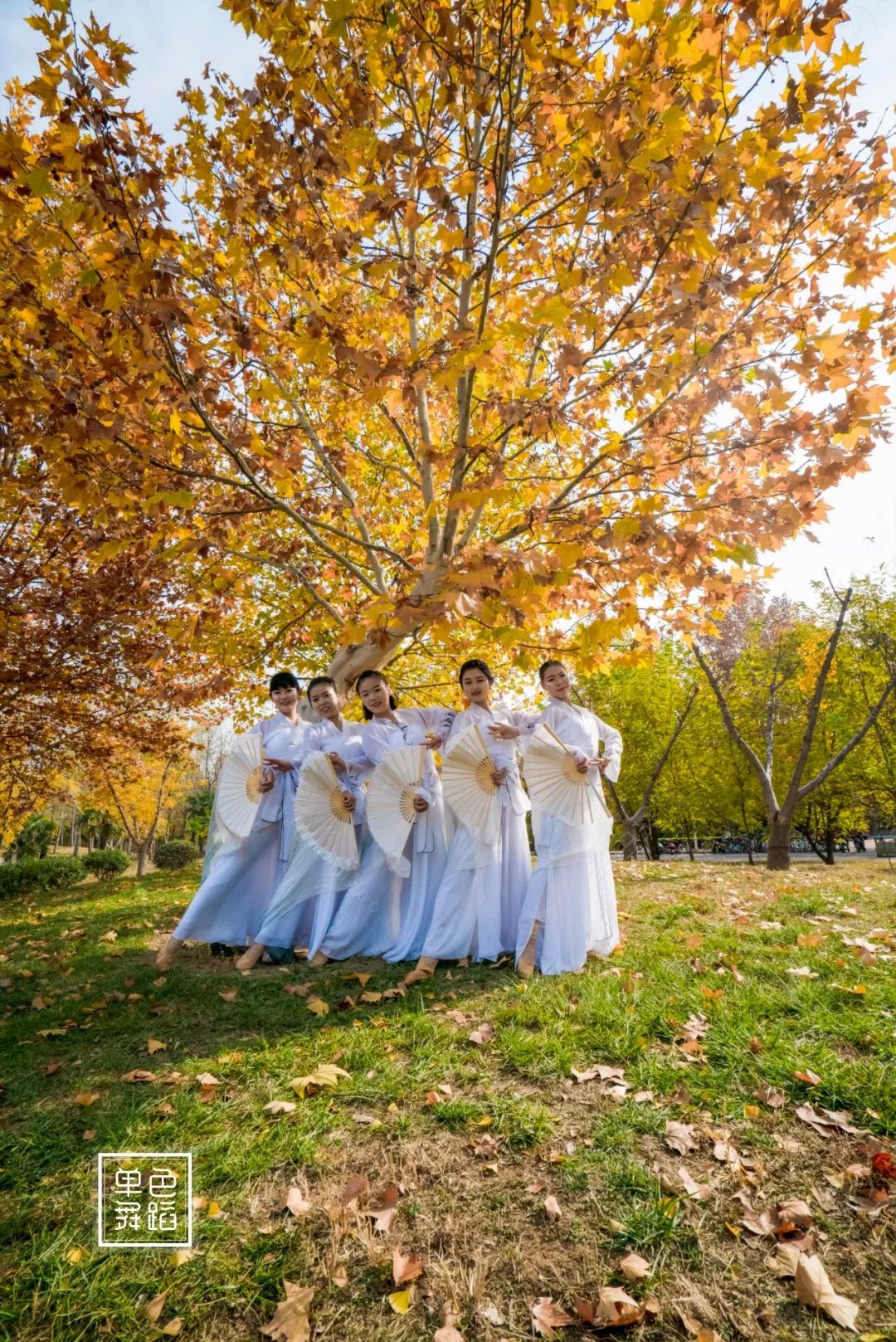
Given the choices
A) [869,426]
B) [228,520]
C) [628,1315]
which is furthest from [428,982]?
[869,426]

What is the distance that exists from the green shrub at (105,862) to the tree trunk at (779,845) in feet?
57.1

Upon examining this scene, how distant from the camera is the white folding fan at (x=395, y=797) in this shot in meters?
5.20

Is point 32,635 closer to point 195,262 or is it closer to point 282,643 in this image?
point 282,643

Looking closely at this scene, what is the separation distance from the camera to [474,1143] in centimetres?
264

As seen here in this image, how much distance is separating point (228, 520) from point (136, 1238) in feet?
14.7

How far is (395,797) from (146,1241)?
3217 mm

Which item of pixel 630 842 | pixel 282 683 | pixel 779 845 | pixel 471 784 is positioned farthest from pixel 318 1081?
pixel 630 842

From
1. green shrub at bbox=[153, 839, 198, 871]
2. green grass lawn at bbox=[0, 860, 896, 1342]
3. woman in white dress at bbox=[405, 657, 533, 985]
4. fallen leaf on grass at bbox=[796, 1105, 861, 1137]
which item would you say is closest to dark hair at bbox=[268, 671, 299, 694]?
woman in white dress at bbox=[405, 657, 533, 985]

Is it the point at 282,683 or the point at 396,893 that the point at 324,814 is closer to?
the point at 396,893

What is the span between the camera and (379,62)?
4117 mm

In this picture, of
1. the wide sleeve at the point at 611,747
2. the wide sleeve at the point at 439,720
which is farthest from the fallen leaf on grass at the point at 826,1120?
the wide sleeve at the point at 439,720

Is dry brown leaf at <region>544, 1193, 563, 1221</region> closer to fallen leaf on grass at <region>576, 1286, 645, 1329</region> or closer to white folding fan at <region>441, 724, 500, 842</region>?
fallen leaf on grass at <region>576, 1286, 645, 1329</region>

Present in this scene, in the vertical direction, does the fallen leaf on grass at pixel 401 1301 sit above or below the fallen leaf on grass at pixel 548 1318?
below

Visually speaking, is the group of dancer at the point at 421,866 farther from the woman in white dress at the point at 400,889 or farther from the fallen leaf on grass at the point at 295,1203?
the fallen leaf on grass at the point at 295,1203
